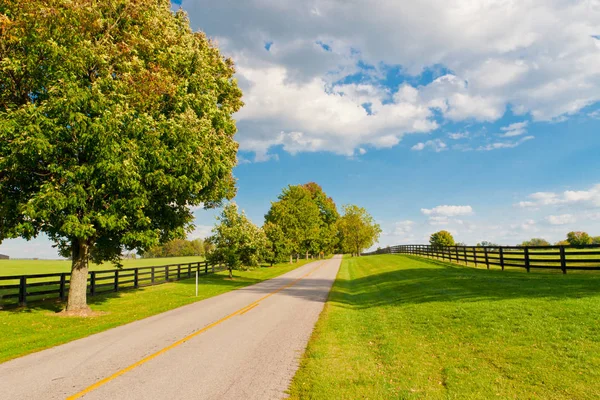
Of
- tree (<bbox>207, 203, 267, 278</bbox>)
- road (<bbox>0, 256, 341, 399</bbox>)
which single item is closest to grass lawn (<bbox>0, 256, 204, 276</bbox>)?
tree (<bbox>207, 203, 267, 278</bbox>)

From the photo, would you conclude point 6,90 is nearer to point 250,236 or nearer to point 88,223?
point 88,223

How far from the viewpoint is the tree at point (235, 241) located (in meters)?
30.6

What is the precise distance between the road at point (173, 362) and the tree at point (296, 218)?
3641cm

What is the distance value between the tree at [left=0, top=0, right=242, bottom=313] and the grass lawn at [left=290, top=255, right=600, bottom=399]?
324 inches

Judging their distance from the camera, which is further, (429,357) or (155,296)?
(155,296)

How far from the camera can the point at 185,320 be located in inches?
469

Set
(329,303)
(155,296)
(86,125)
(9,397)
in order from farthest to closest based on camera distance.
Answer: (155,296), (329,303), (86,125), (9,397)

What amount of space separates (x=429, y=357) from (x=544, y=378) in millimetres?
2084

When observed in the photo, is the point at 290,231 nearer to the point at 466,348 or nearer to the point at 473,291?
the point at 473,291

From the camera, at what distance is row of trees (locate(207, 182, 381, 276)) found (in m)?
31.1

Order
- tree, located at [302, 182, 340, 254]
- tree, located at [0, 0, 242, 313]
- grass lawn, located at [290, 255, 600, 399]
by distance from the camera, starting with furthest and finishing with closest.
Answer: tree, located at [302, 182, 340, 254], tree, located at [0, 0, 242, 313], grass lawn, located at [290, 255, 600, 399]

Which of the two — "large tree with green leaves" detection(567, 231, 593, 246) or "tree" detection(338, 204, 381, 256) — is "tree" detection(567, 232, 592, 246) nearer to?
"large tree with green leaves" detection(567, 231, 593, 246)

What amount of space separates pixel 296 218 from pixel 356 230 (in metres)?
31.5

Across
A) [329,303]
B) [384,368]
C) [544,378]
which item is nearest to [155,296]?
[329,303]
